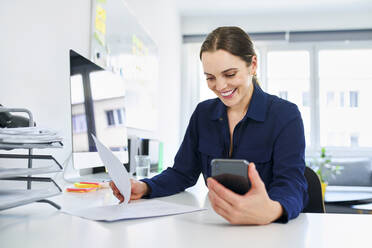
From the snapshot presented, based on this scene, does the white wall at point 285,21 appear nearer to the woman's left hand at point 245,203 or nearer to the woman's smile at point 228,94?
the woman's smile at point 228,94

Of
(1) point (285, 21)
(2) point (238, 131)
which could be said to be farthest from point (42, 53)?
(1) point (285, 21)

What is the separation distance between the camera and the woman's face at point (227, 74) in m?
1.05

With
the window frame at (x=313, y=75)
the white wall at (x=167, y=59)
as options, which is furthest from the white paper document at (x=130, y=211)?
the window frame at (x=313, y=75)

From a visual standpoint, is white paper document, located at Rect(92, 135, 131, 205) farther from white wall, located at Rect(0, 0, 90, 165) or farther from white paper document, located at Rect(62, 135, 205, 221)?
white wall, located at Rect(0, 0, 90, 165)

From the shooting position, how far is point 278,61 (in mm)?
4875

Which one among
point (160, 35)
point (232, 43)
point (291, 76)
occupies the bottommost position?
point (232, 43)

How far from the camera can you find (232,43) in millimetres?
1075

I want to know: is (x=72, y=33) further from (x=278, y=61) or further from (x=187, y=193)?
(x=278, y=61)

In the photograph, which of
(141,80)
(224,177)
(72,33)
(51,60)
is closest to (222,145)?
(224,177)

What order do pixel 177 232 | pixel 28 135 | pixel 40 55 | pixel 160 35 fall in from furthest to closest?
pixel 160 35
pixel 40 55
pixel 28 135
pixel 177 232

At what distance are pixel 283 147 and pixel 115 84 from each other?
2.75ft

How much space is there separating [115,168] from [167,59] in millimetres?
3263

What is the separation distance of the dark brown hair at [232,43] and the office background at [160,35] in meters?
0.63

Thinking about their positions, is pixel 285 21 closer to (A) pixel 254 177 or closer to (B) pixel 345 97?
(B) pixel 345 97
